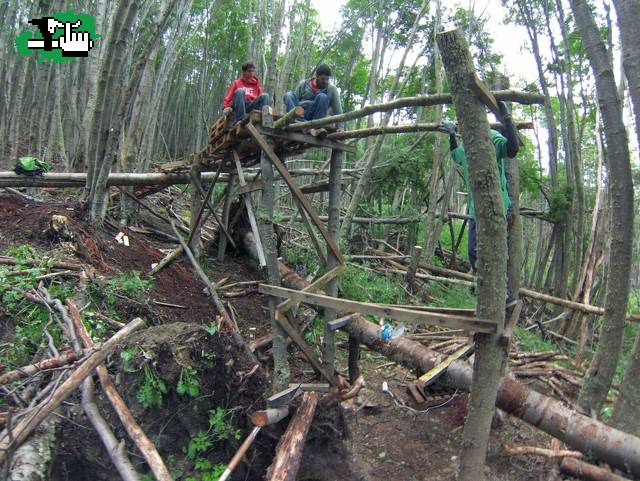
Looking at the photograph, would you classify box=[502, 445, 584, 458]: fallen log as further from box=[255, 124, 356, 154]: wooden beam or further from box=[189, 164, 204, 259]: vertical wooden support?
box=[189, 164, 204, 259]: vertical wooden support

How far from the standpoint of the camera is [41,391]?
11.3 ft

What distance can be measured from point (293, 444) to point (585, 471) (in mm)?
2332

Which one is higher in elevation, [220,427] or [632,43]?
[632,43]

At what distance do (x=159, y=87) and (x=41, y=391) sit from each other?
8.18 metres

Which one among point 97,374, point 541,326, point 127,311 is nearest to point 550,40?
point 541,326

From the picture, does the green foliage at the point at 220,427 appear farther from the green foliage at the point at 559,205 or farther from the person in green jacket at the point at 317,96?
the green foliage at the point at 559,205

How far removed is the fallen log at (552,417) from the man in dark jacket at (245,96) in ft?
12.3

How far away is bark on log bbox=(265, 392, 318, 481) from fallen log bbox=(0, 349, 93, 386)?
1.71 metres

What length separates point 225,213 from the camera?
7891 millimetres

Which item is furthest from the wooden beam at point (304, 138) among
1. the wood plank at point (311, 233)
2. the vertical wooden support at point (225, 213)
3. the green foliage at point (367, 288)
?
the green foliage at point (367, 288)

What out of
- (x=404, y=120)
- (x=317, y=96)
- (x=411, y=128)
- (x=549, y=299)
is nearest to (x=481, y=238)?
(x=411, y=128)

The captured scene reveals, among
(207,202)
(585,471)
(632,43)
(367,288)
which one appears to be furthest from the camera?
(367,288)

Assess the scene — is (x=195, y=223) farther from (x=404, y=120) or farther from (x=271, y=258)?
(x=404, y=120)

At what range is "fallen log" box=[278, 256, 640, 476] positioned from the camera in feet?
11.6
